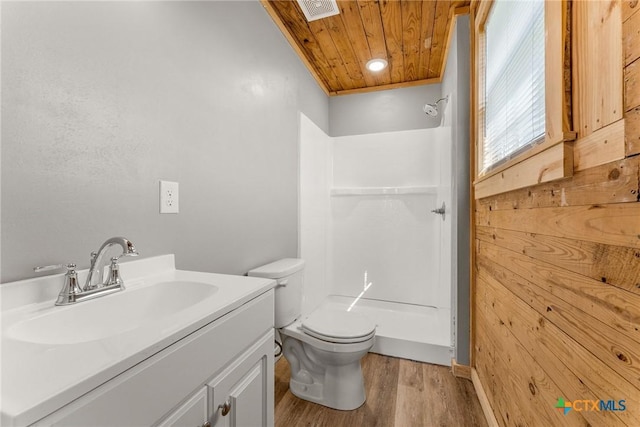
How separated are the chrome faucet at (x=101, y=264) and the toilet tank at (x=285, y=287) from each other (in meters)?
0.76

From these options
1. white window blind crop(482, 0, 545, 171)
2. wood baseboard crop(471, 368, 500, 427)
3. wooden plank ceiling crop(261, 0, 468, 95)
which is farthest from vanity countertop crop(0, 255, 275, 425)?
wooden plank ceiling crop(261, 0, 468, 95)

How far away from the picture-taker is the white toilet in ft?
4.89

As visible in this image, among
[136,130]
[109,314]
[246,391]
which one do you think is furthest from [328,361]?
[136,130]

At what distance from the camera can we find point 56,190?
790 mm

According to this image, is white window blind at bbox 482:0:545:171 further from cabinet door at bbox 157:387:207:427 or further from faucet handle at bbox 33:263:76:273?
faucet handle at bbox 33:263:76:273

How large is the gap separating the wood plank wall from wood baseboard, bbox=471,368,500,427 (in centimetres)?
32

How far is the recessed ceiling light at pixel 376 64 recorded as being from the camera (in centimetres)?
242

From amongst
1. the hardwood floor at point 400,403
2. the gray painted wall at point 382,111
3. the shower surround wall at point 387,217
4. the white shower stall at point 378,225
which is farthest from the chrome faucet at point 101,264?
the gray painted wall at point 382,111

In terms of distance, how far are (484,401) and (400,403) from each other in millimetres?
420

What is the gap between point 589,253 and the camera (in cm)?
66

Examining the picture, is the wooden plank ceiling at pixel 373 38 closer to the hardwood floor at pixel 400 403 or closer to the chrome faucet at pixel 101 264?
the chrome faucet at pixel 101 264

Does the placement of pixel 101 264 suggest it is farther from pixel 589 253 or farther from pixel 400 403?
pixel 400 403

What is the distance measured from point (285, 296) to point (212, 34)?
138 cm

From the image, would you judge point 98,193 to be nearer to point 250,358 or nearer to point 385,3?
point 250,358
